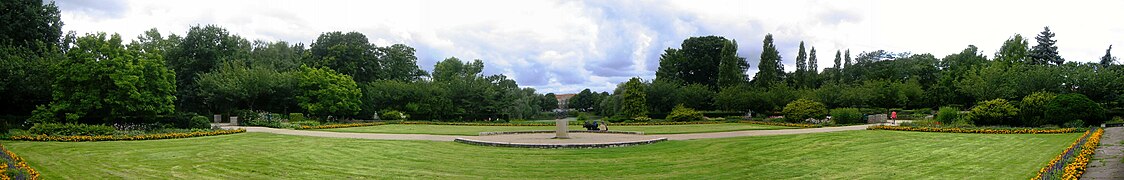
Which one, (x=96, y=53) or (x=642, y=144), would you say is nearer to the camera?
(x=642, y=144)

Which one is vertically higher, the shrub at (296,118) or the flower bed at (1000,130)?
the shrub at (296,118)

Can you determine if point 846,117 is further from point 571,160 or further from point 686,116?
point 571,160

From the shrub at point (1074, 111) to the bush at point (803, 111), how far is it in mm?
14440

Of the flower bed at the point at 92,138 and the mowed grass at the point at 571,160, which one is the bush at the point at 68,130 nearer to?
the flower bed at the point at 92,138

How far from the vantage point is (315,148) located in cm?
1788

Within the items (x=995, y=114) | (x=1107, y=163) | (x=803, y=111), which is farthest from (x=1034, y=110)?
(x=1107, y=163)

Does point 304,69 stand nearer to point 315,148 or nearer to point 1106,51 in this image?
point 315,148

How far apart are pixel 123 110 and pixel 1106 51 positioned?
72.6 metres

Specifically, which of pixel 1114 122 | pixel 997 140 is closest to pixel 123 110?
pixel 997 140

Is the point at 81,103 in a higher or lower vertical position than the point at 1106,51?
lower

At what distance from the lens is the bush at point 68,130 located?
70.5ft

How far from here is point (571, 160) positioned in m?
15.4

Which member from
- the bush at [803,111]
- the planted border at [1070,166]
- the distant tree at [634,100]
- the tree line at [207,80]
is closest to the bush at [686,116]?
the distant tree at [634,100]

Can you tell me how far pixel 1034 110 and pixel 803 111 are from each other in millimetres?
14023
